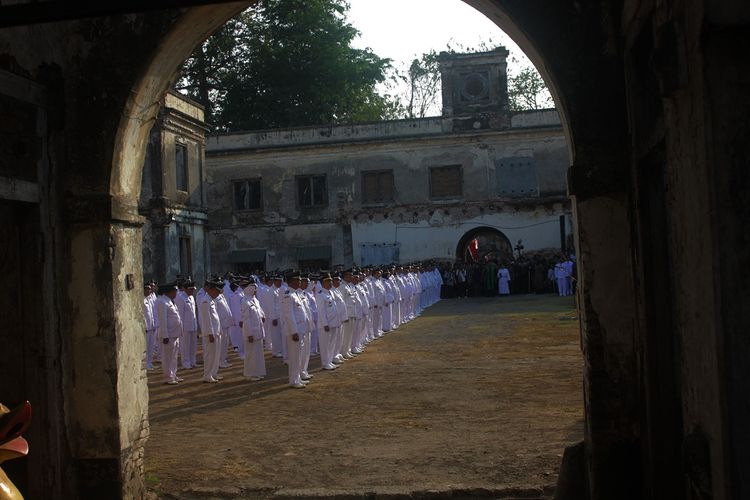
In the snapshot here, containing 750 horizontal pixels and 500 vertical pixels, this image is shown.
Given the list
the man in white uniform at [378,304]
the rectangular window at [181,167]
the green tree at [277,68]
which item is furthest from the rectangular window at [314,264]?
the man in white uniform at [378,304]

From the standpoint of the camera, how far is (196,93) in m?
41.9

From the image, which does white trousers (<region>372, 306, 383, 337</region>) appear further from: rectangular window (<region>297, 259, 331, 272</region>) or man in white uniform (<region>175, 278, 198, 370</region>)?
rectangular window (<region>297, 259, 331, 272</region>)

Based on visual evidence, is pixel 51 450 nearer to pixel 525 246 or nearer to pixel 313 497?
pixel 313 497

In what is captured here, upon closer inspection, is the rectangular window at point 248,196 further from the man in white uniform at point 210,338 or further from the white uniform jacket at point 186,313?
the man in white uniform at point 210,338

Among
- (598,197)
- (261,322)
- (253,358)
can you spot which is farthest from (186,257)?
(598,197)

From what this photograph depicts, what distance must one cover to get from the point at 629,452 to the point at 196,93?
4005cm

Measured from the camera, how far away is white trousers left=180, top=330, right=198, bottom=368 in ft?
50.6

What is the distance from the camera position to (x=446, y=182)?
33.8 meters

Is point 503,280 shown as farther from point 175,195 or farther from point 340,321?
point 340,321

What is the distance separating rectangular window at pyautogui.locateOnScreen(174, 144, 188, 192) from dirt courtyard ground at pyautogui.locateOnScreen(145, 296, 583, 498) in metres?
13.9

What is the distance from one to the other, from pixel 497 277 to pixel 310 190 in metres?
9.40

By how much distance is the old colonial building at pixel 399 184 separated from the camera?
3303 centimetres

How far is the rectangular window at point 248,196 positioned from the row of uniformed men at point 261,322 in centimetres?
1666

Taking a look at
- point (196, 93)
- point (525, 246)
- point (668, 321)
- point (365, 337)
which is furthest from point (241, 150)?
point (668, 321)
